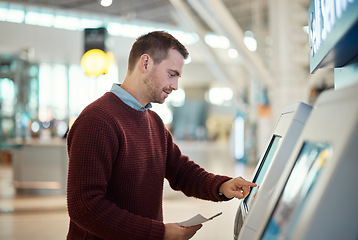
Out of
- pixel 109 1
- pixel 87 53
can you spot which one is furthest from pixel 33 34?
pixel 87 53

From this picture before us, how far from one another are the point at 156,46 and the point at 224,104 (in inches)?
900

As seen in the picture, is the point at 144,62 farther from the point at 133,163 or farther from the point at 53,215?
the point at 53,215

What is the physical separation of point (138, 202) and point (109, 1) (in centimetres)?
814

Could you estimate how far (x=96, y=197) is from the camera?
1.37 meters

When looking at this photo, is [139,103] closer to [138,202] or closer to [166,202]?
[138,202]

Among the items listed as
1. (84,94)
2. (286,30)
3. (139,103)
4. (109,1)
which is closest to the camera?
(139,103)

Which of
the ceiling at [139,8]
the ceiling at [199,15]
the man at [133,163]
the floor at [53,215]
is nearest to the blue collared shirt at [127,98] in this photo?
the man at [133,163]

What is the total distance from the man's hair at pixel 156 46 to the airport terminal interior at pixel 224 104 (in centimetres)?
54

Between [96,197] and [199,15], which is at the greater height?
[199,15]

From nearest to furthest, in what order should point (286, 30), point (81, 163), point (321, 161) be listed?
point (321, 161) < point (81, 163) < point (286, 30)

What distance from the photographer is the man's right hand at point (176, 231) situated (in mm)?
1409

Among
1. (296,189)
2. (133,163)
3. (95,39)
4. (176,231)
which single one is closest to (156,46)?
(133,163)

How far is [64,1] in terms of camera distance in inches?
458

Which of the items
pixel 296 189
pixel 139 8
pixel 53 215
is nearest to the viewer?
pixel 296 189
